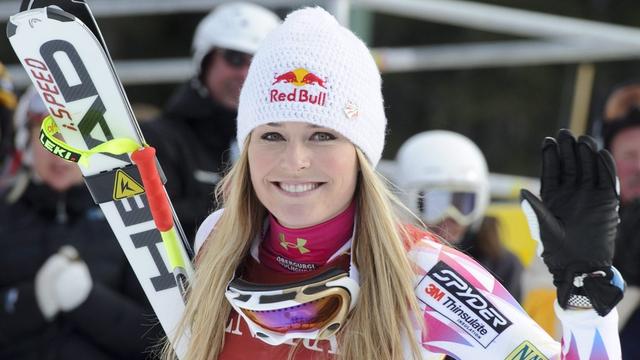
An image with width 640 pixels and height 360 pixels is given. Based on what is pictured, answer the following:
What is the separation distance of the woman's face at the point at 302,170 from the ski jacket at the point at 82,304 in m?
1.26

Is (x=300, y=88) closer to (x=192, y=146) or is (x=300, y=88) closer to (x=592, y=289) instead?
(x=592, y=289)

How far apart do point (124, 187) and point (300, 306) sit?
2.59ft

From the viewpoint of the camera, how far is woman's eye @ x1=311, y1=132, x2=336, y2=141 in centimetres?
267

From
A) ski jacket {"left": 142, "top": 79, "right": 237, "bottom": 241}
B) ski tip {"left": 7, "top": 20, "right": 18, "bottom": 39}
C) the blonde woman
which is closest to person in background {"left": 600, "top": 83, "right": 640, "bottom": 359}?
the blonde woman

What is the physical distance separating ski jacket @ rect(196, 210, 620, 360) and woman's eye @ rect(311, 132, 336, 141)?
0.35m

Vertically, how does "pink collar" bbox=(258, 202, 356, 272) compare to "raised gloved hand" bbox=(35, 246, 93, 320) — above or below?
above

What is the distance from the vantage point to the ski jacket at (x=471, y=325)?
7.85ft

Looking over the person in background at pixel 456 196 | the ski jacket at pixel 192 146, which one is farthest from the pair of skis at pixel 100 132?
the person in background at pixel 456 196

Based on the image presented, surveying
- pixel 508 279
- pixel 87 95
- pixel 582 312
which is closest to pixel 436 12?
pixel 508 279

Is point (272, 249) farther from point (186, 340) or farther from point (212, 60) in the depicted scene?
point (212, 60)

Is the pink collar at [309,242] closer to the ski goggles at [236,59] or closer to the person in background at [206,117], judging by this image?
the person in background at [206,117]

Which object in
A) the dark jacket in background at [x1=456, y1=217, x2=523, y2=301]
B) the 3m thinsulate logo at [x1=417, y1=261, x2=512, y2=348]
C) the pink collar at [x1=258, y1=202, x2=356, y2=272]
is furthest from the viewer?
the dark jacket in background at [x1=456, y1=217, x2=523, y2=301]

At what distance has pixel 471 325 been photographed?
8.36 feet

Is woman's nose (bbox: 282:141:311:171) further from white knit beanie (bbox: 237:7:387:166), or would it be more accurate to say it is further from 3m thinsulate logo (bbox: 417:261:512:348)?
3m thinsulate logo (bbox: 417:261:512:348)
